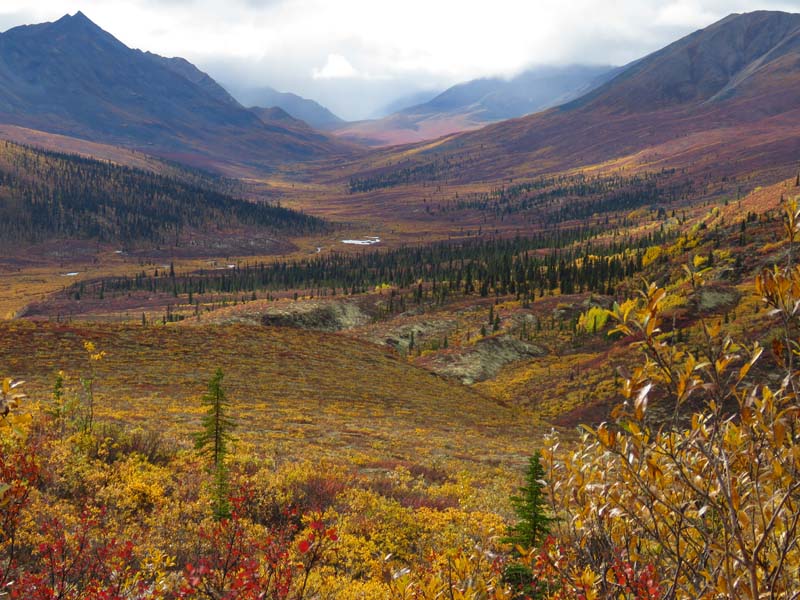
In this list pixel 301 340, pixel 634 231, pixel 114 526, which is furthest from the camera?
pixel 634 231

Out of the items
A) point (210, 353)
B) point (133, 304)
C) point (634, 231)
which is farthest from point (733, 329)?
point (634, 231)

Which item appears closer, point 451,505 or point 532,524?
point 532,524

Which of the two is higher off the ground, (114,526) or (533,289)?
(114,526)

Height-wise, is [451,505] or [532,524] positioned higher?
[532,524]

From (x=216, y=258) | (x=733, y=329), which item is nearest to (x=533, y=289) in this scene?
(x=733, y=329)

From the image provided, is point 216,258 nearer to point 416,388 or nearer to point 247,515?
point 416,388

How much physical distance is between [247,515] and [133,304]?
115472 mm

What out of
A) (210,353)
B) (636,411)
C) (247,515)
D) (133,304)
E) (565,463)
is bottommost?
(133,304)

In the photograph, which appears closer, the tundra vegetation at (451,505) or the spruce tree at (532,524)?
the tundra vegetation at (451,505)

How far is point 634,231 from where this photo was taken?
16475 centimetres

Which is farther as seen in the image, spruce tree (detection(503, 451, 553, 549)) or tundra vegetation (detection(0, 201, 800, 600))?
spruce tree (detection(503, 451, 553, 549))

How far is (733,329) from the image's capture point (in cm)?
3431

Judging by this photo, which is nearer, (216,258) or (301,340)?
(301,340)

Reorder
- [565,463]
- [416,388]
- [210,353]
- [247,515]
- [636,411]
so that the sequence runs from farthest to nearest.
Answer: [416,388] < [210,353] < [247,515] < [565,463] < [636,411]
